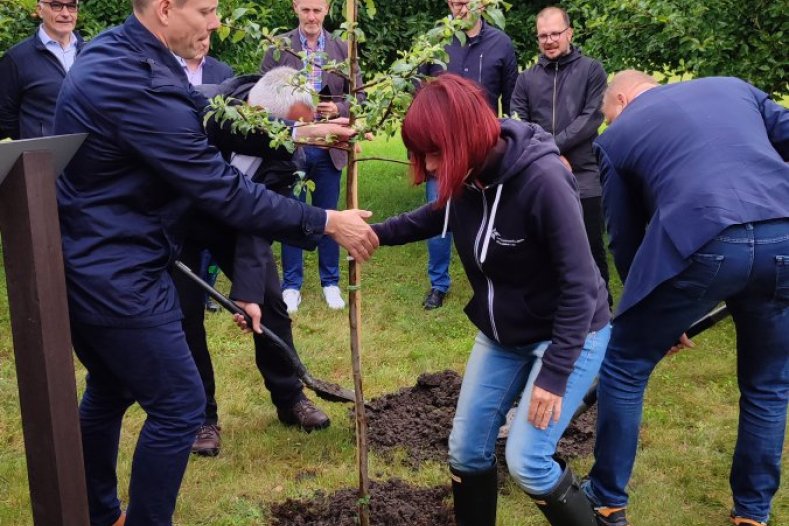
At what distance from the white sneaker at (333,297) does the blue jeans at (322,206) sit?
0.18 ft

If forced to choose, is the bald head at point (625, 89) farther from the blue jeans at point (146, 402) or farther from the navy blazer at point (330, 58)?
the navy blazer at point (330, 58)

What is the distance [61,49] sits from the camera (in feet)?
20.1

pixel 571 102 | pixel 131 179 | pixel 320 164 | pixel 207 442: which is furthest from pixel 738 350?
pixel 320 164

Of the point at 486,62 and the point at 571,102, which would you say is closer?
the point at 571,102

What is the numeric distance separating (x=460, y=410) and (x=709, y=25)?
4447 millimetres

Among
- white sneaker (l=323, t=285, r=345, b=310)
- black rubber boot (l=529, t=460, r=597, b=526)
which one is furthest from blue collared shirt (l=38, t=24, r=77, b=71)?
black rubber boot (l=529, t=460, r=597, b=526)

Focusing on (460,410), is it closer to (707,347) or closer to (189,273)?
(189,273)

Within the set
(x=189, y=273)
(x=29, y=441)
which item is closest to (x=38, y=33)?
(x=189, y=273)

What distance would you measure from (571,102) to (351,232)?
347cm

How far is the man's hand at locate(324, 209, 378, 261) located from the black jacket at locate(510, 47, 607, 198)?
10.6 ft

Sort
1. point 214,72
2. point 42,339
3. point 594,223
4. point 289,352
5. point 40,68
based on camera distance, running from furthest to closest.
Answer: point 594,223, point 40,68, point 214,72, point 289,352, point 42,339

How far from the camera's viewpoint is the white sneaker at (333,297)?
7.11 metres

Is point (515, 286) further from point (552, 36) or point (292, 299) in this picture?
point (292, 299)

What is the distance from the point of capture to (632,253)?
12.2ft
